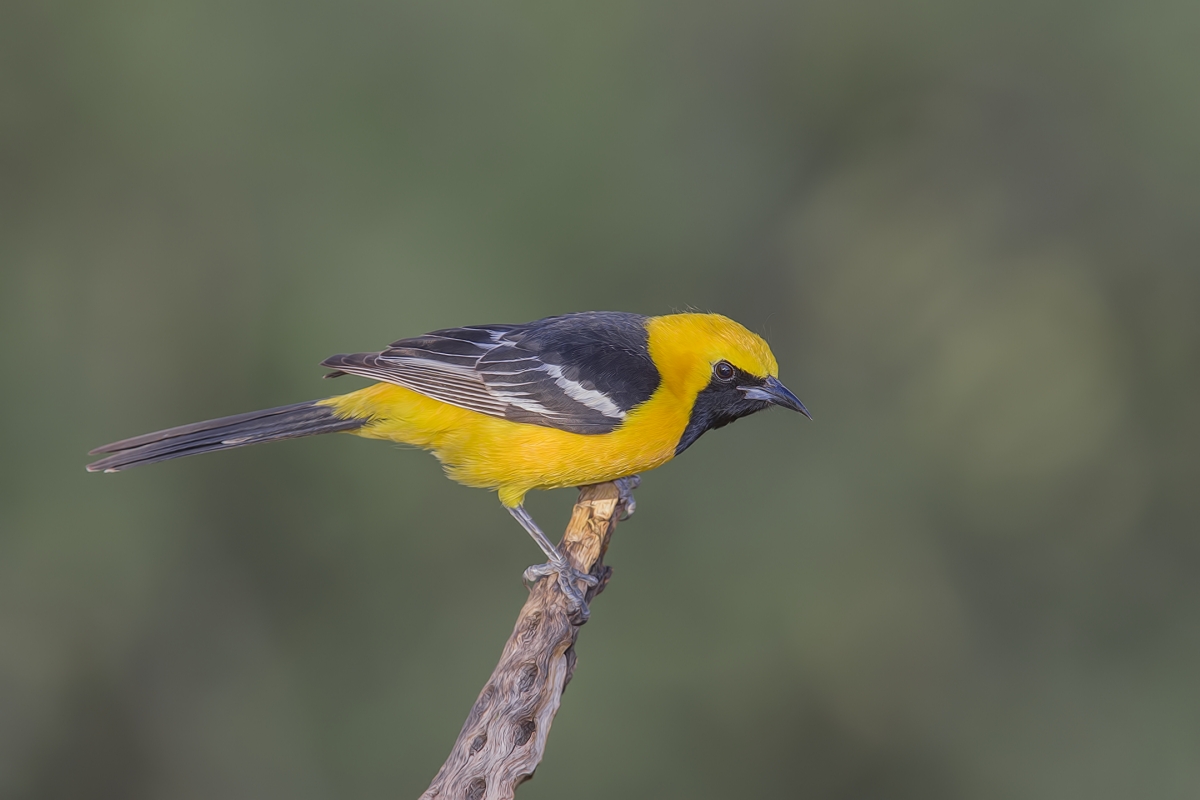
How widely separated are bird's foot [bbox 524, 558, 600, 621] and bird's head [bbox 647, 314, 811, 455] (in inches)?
29.4

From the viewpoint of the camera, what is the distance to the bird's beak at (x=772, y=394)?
469 cm

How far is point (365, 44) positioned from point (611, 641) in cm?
477

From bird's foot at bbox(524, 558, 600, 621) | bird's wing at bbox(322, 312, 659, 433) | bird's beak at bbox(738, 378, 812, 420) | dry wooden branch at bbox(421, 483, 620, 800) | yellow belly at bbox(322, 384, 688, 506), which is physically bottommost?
dry wooden branch at bbox(421, 483, 620, 800)

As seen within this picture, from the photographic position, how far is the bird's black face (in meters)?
4.70

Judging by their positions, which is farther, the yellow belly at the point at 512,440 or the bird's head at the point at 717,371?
the bird's head at the point at 717,371

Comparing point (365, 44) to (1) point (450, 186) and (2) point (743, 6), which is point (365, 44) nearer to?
(1) point (450, 186)

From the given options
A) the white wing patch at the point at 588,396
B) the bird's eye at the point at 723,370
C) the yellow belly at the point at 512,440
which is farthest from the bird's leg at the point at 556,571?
the bird's eye at the point at 723,370

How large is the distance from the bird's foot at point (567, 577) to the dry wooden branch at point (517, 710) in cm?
4

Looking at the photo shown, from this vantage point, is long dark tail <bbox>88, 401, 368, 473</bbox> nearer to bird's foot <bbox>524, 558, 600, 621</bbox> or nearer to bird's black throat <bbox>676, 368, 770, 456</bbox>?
bird's foot <bbox>524, 558, 600, 621</bbox>

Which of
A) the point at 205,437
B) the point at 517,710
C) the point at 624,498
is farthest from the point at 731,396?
the point at 205,437

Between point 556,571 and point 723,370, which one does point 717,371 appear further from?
point 556,571

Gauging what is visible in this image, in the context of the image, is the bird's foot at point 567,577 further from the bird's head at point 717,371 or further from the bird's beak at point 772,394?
the bird's beak at point 772,394

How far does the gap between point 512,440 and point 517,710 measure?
1224mm

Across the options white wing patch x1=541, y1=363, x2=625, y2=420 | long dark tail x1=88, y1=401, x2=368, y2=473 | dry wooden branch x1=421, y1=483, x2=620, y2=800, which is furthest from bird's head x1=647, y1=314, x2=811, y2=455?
long dark tail x1=88, y1=401, x2=368, y2=473
